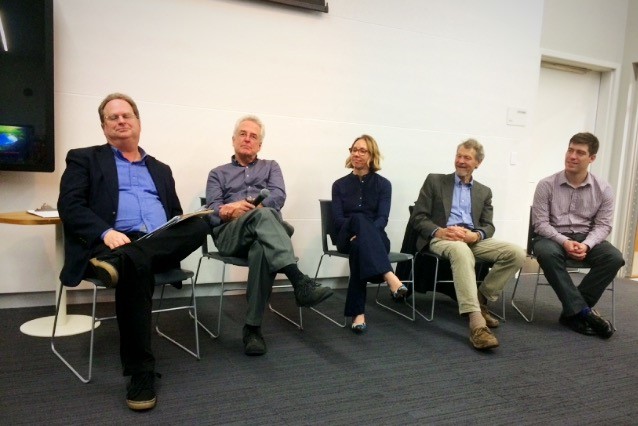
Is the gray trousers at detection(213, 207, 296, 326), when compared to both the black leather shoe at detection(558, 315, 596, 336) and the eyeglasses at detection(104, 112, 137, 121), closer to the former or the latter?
the eyeglasses at detection(104, 112, 137, 121)

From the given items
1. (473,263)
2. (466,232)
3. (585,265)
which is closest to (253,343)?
(473,263)

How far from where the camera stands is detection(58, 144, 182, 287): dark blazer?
2.05 m

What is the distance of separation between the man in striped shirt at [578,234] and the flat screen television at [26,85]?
327 cm

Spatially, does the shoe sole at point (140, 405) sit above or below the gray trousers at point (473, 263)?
below

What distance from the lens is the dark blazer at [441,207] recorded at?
10.7ft

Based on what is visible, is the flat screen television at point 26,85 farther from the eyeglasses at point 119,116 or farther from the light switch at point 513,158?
the light switch at point 513,158

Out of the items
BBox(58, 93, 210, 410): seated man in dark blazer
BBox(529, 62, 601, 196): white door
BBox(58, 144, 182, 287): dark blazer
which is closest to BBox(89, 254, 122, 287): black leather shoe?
BBox(58, 93, 210, 410): seated man in dark blazer

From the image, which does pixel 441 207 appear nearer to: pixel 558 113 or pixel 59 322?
pixel 59 322

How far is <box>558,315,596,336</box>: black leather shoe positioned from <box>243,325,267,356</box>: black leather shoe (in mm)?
2079

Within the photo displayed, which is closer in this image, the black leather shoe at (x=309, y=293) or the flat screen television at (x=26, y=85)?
the black leather shoe at (x=309, y=293)

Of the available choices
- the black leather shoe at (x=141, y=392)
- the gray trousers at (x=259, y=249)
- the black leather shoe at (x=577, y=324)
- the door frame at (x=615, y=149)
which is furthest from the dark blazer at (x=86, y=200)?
the door frame at (x=615, y=149)


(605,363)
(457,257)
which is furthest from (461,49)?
(605,363)

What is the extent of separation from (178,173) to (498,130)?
2.98 m

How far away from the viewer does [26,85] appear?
107 inches
